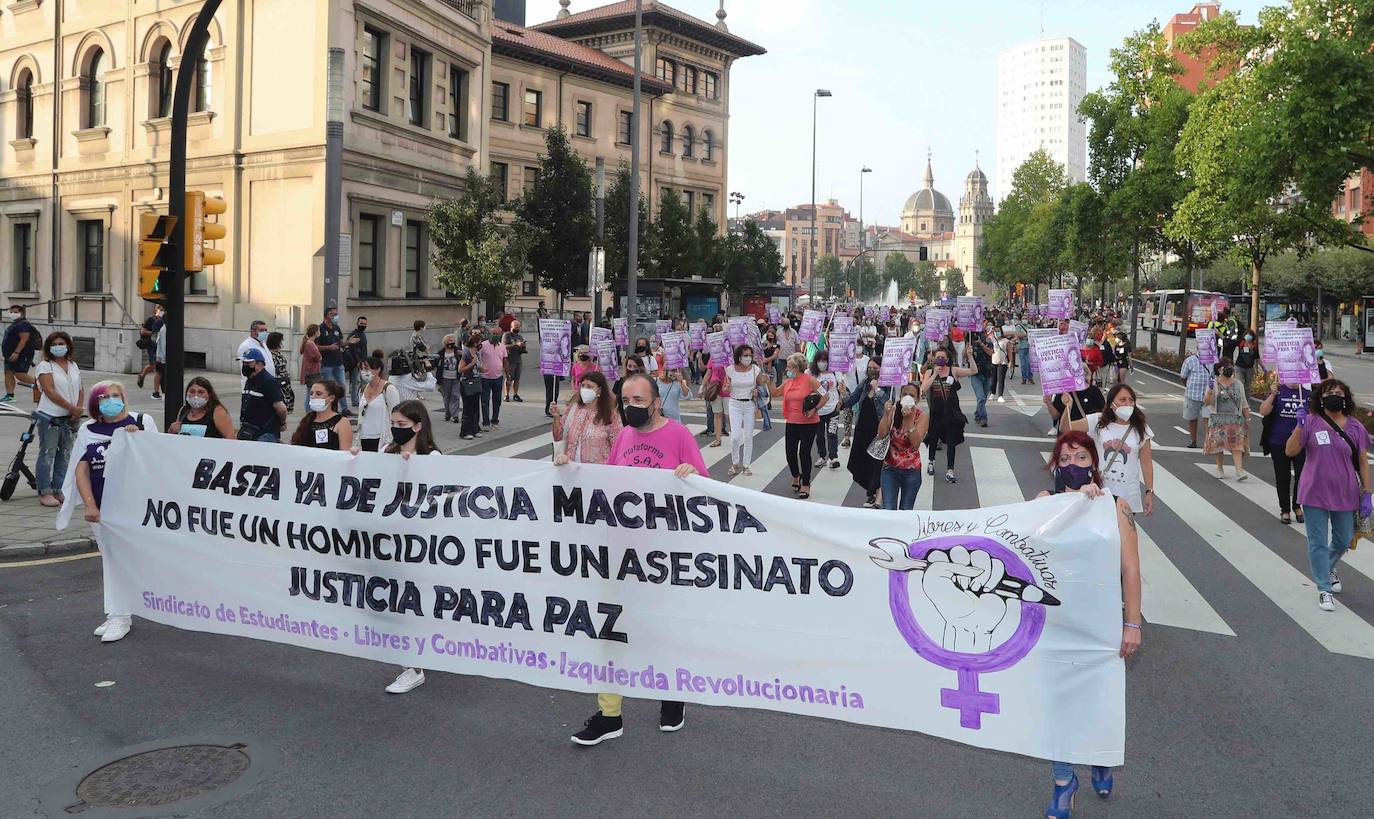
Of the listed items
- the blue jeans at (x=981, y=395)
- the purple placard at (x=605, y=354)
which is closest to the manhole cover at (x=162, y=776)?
the purple placard at (x=605, y=354)

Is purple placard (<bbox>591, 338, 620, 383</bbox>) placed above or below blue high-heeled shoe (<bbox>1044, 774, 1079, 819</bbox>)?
above

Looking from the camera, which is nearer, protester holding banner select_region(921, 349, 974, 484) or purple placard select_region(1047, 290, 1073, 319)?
protester holding banner select_region(921, 349, 974, 484)

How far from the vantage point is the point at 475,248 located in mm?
26797

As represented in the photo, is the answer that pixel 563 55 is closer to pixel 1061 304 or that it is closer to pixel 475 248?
pixel 475 248

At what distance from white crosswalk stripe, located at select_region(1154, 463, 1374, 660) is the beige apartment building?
62.2 ft

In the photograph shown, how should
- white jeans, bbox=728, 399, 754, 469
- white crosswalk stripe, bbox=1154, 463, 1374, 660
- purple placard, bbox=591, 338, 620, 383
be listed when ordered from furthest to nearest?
purple placard, bbox=591, 338, 620, 383 → white jeans, bbox=728, 399, 754, 469 → white crosswalk stripe, bbox=1154, 463, 1374, 660

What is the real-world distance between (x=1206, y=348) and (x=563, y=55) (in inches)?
1622

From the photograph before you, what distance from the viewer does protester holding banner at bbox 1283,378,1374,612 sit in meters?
8.34

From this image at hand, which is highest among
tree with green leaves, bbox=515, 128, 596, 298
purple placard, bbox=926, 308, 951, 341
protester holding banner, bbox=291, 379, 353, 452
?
tree with green leaves, bbox=515, 128, 596, 298

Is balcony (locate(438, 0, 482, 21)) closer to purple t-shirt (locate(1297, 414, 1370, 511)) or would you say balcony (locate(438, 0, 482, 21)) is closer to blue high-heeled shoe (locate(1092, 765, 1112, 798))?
purple t-shirt (locate(1297, 414, 1370, 511))

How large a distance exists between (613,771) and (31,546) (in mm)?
6602

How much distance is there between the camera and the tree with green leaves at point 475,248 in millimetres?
26609

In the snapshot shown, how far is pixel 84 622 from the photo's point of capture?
24.7 feet

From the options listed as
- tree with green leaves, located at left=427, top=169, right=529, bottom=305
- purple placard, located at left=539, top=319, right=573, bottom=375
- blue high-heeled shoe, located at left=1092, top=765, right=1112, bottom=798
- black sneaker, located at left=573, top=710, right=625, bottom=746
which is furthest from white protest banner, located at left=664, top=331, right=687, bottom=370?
blue high-heeled shoe, located at left=1092, top=765, right=1112, bottom=798
